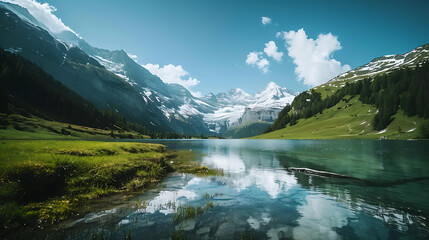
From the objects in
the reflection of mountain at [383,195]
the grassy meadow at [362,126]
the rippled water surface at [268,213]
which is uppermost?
the grassy meadow at [362,126]

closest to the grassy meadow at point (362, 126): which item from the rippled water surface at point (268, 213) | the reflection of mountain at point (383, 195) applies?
the reflection of mountain at point (383, 195)

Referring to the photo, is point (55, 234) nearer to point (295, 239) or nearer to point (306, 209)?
point (295, 239)

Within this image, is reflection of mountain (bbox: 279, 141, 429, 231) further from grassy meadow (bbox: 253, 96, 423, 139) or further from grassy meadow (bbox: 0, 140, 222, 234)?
grassy meadow (bbox: 253, 96, 423, 139)

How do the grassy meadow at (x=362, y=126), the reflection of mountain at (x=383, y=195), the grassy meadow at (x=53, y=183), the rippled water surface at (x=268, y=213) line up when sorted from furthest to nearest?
the grassy meadow at (x=362, y=126) → the reflection of mountain at (x=383, y=195) → the grassy meadow at (x=53, y=183) → the rippled water surface at (x=268, y=213)

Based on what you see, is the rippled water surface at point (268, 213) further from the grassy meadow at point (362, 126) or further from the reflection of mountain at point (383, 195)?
the grassy meadow at point (362, 126)

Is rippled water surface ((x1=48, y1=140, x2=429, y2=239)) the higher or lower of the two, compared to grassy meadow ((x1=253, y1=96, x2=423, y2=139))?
lower

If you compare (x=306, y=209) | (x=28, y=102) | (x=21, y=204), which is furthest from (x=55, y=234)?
(x=28, y=102)

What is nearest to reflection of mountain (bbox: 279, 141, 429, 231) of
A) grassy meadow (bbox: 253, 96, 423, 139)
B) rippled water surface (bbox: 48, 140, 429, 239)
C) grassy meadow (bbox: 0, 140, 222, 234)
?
rippled water surface (bbox: 48, 140, 429, 239)

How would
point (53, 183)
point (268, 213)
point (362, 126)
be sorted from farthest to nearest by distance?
1. point (362, 126)
2. point (53, 183)
3. point (268, 213)

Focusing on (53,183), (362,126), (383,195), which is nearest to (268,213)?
(383,195)

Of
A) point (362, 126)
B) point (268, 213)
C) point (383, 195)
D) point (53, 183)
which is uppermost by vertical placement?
point (362, 126)

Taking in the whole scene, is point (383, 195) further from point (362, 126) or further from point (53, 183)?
point (362, 126)

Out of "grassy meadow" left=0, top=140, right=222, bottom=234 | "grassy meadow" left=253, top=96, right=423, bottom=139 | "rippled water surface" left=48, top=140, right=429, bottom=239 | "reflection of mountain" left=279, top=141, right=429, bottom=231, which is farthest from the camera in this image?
"grassy meadow" left=253, top=96, right=423, bottom=139

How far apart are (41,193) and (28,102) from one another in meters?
221
